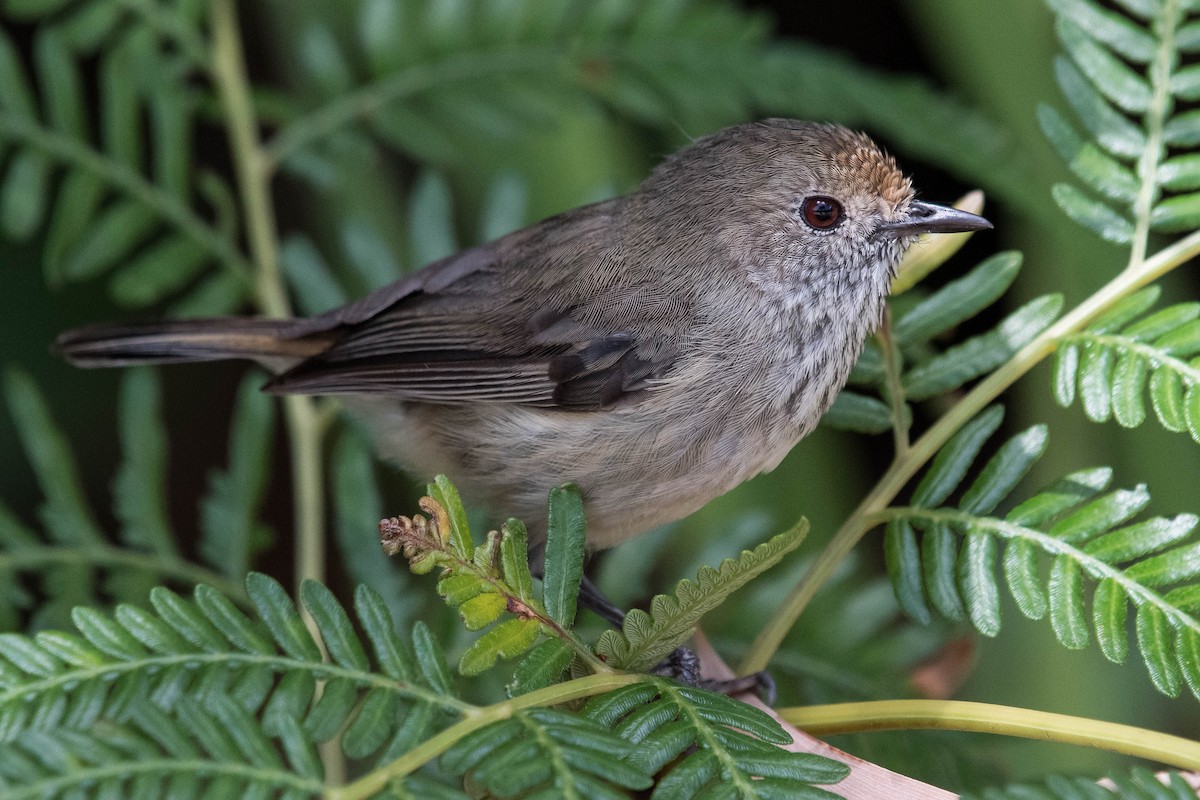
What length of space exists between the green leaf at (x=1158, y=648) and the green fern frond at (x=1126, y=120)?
641 mm

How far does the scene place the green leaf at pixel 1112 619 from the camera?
152cm

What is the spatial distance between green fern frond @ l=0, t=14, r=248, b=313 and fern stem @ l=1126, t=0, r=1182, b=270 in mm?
1949

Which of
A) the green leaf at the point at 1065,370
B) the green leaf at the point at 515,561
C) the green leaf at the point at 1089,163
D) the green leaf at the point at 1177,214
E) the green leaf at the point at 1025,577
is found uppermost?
the green leaf at the point at 1089,163

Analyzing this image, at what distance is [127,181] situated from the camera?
2.69 m

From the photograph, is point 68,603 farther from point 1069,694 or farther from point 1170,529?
point 1069,694

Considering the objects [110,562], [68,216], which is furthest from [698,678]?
[68,216]

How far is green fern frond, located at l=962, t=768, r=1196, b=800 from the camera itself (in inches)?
50.5

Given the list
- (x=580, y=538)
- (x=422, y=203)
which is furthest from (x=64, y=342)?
(x=580, y=538)

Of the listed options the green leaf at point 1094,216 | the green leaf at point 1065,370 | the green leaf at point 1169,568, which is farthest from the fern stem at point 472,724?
the green leaf at point 1094,216

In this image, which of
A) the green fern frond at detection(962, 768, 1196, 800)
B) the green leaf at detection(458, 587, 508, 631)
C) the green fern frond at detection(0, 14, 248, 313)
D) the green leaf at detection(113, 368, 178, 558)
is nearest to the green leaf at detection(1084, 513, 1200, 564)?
the green fern frond at detection(962, 768, 1196, 800)

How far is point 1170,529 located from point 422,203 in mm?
1811

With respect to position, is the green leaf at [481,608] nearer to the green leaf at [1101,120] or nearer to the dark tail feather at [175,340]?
the green leaf at [1101,120]

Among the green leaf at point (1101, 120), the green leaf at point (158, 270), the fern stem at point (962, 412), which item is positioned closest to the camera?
the fern stem at point (962, 412)

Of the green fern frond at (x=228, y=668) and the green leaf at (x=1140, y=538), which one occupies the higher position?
the green fern frond at (x=228, y=668)
